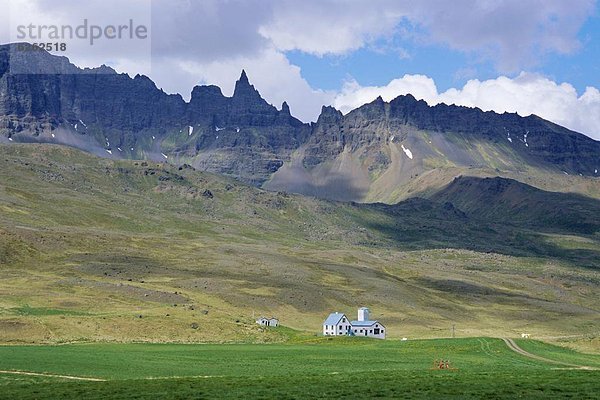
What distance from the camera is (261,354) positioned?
8719 cm

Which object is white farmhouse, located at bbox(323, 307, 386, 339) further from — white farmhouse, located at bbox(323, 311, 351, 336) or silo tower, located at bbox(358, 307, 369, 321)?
silo tower, located at bbox(358, 307, 369, 321)

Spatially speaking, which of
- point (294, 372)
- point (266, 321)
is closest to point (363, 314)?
point (266, 321)

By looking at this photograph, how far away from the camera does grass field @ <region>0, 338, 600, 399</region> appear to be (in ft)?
155

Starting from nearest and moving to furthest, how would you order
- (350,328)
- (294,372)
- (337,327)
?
(294,372) < (337,327) < (350,328)

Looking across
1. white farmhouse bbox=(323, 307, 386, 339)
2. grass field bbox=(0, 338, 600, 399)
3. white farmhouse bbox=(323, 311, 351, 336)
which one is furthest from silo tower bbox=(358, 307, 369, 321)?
grass field bbox=(0, 338, 600, 399)

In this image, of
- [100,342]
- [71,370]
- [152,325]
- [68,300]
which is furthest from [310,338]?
[71,370]

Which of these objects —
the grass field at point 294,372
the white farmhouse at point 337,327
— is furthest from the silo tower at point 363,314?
the grass field at point 294,372

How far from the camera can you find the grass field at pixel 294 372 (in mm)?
47250

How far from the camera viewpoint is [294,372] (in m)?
64.8

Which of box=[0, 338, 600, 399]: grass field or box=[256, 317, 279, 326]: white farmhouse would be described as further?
box=[256, 317, 279, 326]: white farmhouse

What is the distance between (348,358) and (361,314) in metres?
80.8

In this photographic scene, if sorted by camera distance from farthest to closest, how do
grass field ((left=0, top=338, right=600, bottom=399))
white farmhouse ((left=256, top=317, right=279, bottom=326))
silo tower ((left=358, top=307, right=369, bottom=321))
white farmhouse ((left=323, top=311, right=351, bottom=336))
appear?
silo tower ((left=358, top=307, right=369, bottom=321)) < white farmhouse ((left=323, top=311, right=351, bottom=336)) < white farmhouse ((left=256, top=317, right=279, bottom=326)) < grass field ((left=0, top=338, right=600, bottom=399))

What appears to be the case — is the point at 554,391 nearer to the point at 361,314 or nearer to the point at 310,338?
the point at 310,338

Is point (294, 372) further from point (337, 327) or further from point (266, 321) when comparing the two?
point (266, 321)
